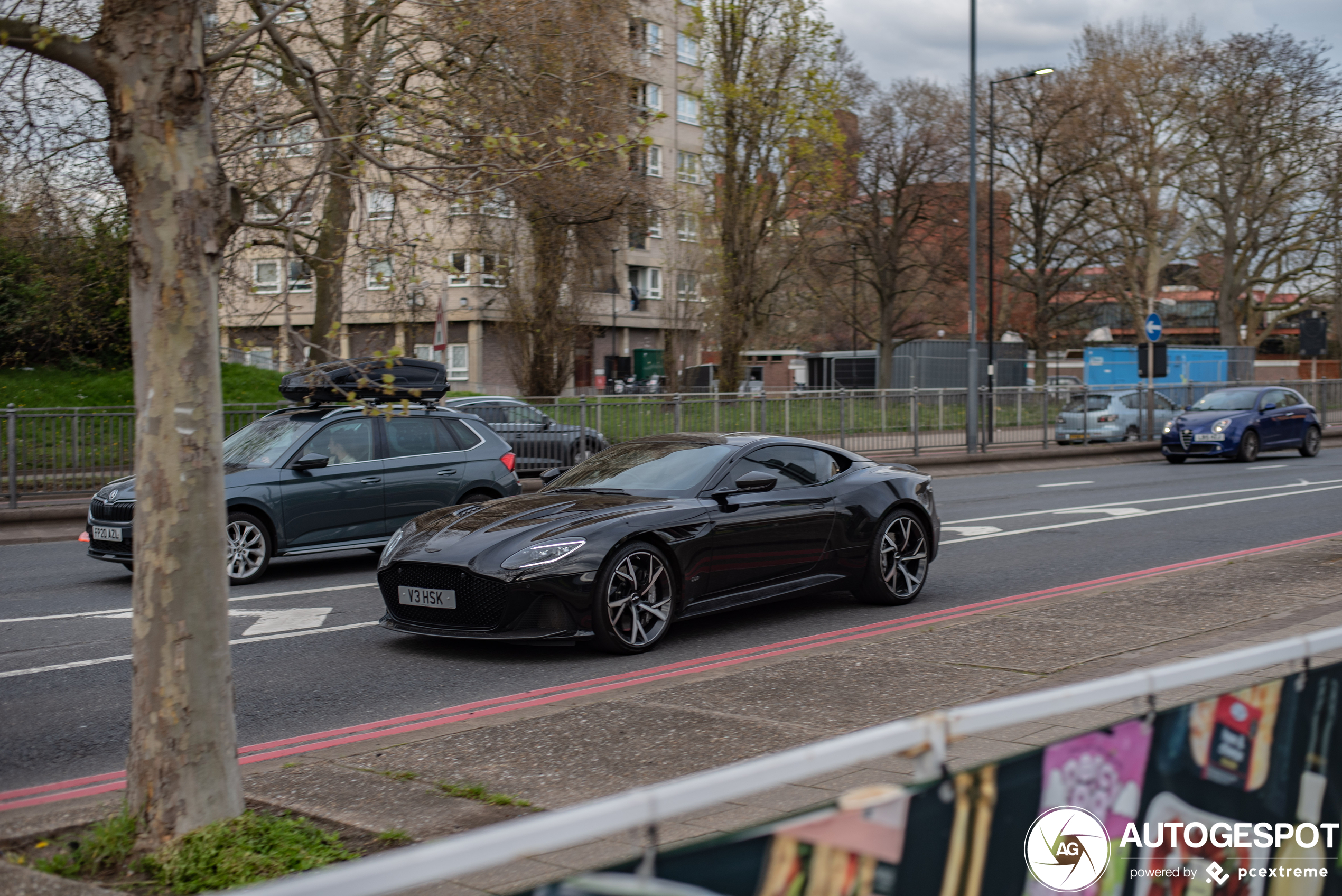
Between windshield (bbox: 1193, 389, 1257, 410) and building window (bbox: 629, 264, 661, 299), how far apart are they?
127 ft

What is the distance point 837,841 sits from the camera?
190 cm

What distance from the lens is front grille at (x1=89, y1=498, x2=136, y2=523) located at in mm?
11070

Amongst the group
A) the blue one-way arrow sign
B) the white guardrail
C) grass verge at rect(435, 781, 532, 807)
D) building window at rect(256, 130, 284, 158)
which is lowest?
grass verge at rect(435, 781, 532, 807)

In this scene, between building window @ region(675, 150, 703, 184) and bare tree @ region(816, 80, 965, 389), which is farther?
bare tree @ region(816, 80, 965, 389)

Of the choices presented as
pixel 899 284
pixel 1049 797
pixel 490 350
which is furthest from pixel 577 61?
pixel 490 350

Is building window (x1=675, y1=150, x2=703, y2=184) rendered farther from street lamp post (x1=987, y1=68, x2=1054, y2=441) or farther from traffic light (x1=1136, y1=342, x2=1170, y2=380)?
traffic light (x1=1136, y1=342, x2=1170, y2=380)

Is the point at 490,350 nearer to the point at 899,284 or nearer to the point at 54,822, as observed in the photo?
the point at 899,284

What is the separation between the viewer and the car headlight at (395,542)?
834 centimetres

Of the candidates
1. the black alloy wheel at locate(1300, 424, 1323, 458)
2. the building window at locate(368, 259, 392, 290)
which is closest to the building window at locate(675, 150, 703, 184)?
the black alloy wheel at locate(1300, 424, 1323, 458)

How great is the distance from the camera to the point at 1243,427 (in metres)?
26.5

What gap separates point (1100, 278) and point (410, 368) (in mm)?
47095

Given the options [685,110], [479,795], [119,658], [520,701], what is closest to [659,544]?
[520,701]

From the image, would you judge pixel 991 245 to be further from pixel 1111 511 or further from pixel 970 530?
pixel 970 530

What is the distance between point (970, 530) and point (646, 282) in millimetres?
51895
